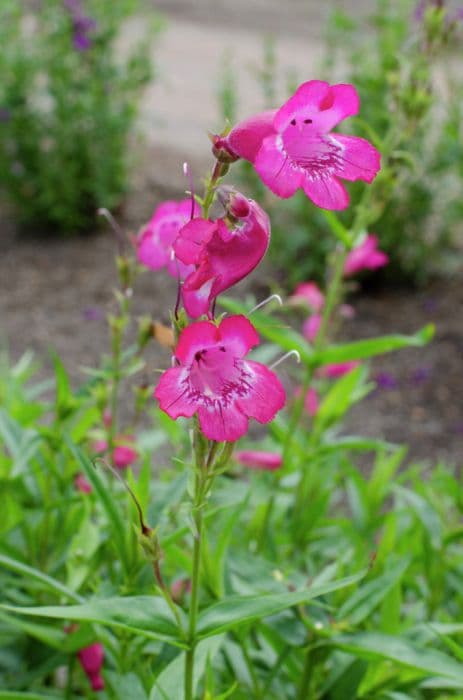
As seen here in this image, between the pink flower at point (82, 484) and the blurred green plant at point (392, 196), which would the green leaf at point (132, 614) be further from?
the blurred green plant at point (392, 196)

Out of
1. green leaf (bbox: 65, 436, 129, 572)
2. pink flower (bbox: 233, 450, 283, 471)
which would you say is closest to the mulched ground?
pink flower (bbox: 233, 450, 283, 471)

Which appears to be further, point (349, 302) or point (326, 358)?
point (349, 302)

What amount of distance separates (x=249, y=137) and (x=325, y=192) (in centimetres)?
9

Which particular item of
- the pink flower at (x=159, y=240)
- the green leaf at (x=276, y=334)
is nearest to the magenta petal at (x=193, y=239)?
the pink flower at (x=159, y=240)

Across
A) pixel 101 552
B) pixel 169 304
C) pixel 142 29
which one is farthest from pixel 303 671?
pixel 142 29

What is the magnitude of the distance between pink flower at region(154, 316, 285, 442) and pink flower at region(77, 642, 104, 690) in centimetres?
65

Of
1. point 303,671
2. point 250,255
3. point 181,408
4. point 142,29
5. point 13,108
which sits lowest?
point 142,29

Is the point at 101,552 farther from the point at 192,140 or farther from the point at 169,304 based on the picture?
the point at 192,140

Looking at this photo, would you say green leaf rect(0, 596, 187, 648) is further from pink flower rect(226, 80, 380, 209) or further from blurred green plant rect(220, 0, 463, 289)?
blurred green plant rect(220, 0, 463, 289)

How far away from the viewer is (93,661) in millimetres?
1387

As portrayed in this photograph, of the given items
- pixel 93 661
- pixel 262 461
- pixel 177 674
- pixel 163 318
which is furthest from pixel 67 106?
pixel 177 674

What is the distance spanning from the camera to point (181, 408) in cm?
86

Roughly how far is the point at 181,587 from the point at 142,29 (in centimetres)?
879

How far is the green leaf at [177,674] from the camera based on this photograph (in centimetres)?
102
